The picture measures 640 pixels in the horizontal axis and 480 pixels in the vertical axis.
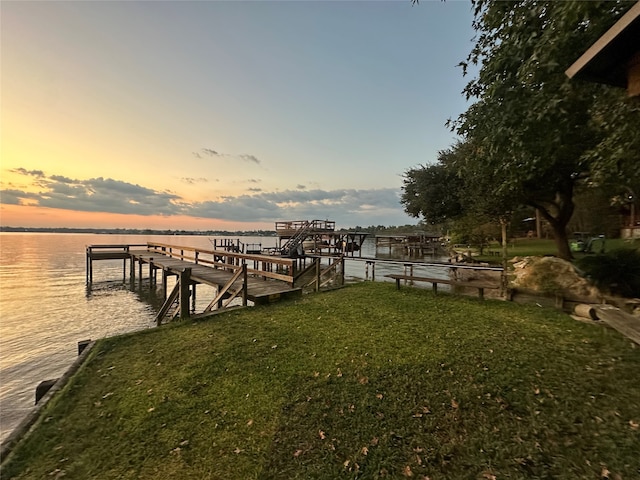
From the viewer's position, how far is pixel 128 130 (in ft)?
47.6

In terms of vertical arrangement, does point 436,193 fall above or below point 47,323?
above

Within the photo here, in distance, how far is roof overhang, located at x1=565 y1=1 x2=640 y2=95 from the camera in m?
2.44

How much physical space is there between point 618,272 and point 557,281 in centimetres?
128

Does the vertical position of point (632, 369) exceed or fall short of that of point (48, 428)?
it exceeds it

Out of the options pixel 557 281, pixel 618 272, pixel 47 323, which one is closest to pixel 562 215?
pixel 557 281

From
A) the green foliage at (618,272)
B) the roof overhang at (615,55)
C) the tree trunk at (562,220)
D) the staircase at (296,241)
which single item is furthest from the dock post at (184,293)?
the staircase at (296,241)

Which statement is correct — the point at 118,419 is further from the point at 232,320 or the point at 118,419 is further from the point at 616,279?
the point at 616,279

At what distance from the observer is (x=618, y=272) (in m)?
7.48

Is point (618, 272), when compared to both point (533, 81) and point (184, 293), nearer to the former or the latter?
point (533, 81)

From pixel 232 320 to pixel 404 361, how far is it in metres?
4.37

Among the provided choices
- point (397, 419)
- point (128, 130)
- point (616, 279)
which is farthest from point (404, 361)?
point (128, 130)

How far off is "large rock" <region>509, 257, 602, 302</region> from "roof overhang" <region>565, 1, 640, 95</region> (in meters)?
6.01

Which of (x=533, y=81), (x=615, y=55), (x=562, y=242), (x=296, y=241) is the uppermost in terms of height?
(x=533, y=81)

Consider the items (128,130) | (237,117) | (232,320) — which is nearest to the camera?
(232,320)
